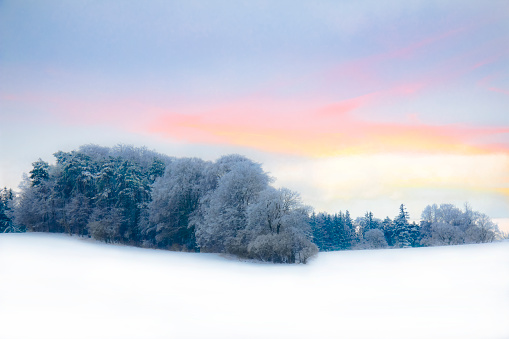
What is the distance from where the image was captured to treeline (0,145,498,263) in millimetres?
20625

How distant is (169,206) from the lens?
27.5 metres

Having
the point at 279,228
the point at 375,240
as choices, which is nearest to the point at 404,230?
the point at 375,240

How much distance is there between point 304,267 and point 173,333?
39.8 feet

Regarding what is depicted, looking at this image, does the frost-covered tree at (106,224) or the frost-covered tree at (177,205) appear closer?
the frost-covered tree at (106,224)

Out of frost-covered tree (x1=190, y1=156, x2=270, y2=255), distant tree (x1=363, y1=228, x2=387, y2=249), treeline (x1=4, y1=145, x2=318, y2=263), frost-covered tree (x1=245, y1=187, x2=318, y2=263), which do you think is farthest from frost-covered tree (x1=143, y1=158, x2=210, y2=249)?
distant tree (x1=363, y1=228, x2=387, y2=249)

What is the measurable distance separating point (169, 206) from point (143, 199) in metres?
4.00

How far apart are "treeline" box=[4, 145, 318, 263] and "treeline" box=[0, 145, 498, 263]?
76mm

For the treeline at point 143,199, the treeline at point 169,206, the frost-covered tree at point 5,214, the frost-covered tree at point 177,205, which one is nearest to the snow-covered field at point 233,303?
the treeline at point 169,206

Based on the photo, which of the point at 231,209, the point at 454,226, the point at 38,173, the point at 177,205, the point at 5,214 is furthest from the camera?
the point at 454,226

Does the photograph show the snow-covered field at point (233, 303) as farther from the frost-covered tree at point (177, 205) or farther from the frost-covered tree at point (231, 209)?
the frost-covered tree at point (177, 205)

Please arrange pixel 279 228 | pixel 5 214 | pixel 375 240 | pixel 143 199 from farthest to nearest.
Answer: pixel 375 240 → pixel 5 214 → pixel 143 199 → pixel 279 228

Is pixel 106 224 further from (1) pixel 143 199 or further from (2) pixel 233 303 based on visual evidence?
(2) pixel 233 303

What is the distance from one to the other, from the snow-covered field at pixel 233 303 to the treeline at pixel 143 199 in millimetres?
11068

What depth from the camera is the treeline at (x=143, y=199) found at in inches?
928
